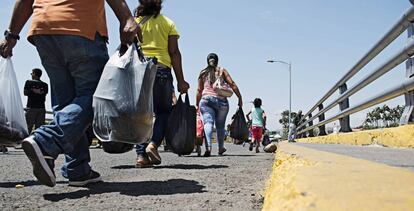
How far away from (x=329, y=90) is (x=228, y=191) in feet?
16.4

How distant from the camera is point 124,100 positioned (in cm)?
271

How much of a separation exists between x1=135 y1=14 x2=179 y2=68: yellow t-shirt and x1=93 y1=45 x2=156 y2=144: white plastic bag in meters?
1.85

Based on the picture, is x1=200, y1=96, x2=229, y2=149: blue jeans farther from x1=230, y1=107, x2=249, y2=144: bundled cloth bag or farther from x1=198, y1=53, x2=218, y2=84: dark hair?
x1=230, y1=107, x2=249, y2=144: bundled cloth bag

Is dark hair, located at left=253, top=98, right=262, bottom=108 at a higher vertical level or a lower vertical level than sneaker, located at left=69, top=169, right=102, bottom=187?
higher

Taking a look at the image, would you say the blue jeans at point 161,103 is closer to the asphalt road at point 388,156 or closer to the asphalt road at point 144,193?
the asphalt road at point 144,193

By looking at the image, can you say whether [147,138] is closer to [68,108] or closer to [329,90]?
[68,108]

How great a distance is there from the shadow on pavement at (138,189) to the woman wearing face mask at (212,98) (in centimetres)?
390

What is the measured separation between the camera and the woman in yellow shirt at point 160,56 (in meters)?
4.62

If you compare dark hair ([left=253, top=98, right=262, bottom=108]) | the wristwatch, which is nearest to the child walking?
dark hair ([left=253, top=98, right=262, bottom=108])

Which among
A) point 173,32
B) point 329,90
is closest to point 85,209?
point 173,32

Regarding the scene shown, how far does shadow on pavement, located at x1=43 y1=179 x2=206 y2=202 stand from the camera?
2670mm

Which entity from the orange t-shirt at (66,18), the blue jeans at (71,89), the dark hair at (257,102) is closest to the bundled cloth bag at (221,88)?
the blue jeans at (71,89)

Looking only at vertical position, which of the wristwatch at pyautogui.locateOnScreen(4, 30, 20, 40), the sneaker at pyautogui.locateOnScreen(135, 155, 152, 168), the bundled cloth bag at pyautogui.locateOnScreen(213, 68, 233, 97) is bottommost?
the sneaker at pyautogui.locateOnScreen(135, 155, 152, 168)

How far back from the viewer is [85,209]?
2236 millimetres
